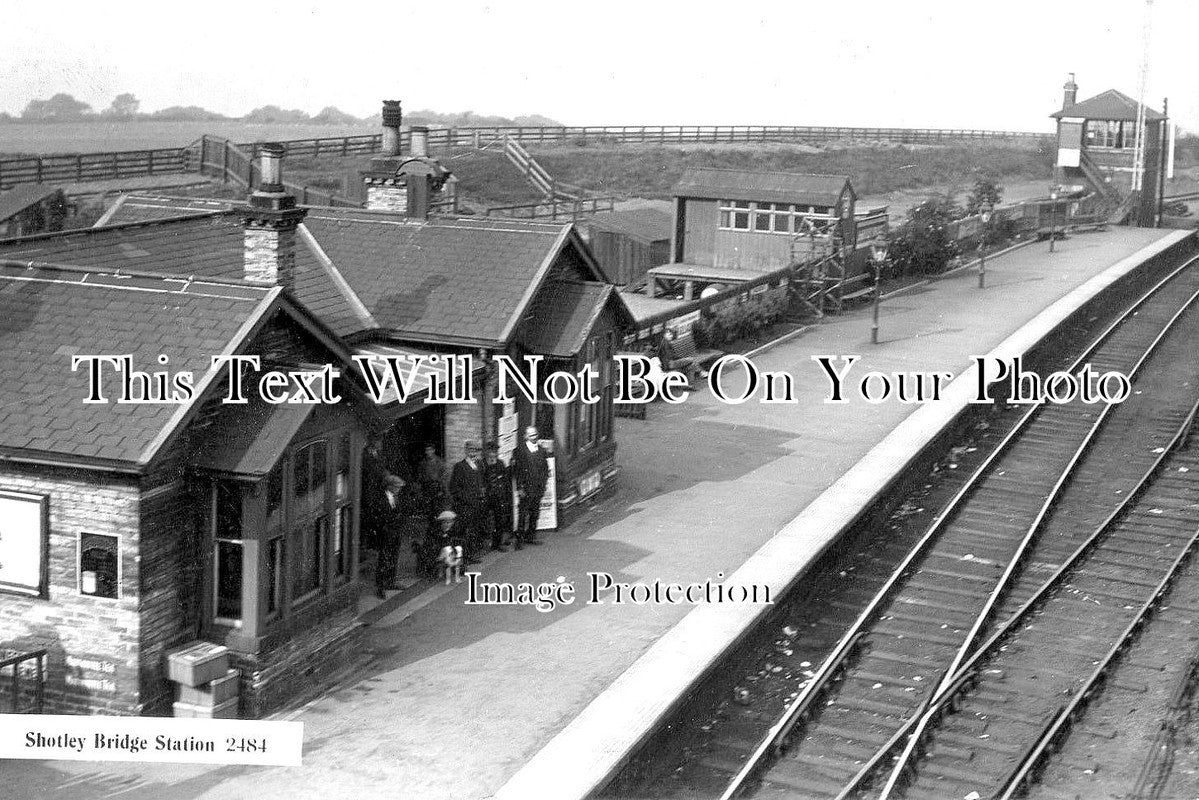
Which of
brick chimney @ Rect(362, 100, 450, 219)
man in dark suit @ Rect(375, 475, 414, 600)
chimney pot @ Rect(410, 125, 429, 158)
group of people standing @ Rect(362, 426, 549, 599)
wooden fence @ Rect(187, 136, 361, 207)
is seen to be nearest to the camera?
man in dark suit @ Rect(375, 475, 414, 600)

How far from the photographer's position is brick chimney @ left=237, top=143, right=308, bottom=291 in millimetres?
15430

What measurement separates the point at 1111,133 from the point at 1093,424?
46.1 meters

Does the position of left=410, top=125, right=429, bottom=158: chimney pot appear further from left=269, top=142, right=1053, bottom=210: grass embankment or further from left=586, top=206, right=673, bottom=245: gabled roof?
left=269, top=142, right=1053, bottom=210: grass embankment

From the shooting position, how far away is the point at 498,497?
18797 mm

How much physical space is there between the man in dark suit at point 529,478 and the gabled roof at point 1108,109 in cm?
5428

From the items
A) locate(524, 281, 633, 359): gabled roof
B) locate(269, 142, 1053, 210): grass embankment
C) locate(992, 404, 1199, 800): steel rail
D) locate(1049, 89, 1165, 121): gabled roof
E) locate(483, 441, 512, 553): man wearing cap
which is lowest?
locate(992, 404, 1199, 800): steel rail

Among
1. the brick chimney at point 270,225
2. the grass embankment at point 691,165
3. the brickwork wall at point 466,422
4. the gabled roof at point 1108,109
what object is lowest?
the brickwork wall at point 466,422

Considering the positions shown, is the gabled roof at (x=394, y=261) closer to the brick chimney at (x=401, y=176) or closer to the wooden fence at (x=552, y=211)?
the brick chimney at (x=401, y=176)

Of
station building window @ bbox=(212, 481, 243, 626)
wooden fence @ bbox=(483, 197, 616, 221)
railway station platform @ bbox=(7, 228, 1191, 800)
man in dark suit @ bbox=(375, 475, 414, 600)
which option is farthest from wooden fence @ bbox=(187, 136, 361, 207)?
station building window @ bbox=(212, 481, 243, 626)

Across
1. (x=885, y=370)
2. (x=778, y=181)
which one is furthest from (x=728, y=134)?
(x=885, y=370)

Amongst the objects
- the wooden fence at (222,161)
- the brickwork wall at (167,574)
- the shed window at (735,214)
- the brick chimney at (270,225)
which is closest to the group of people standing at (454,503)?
the brick chimney at (270,225)

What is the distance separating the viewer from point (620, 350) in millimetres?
27562

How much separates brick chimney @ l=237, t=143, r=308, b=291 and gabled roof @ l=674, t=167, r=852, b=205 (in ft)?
A: 80.9

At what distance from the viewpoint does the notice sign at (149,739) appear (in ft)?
35.4
